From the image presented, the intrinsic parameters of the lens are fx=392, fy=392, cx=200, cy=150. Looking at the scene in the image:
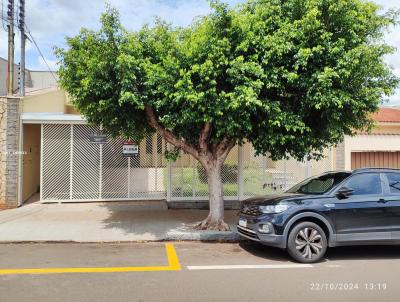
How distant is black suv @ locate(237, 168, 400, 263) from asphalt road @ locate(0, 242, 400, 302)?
0.38 metres

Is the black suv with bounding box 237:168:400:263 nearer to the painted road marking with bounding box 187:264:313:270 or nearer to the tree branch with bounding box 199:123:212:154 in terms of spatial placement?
the painted road marking with bounding box 187:264:313:270

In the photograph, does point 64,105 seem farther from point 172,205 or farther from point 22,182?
point 172,205

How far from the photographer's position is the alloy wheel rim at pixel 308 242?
22.6ft

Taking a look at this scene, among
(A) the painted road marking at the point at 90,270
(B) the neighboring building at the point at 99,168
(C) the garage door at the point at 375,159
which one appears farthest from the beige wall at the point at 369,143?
(A) the painted road marking at the point at 90,270

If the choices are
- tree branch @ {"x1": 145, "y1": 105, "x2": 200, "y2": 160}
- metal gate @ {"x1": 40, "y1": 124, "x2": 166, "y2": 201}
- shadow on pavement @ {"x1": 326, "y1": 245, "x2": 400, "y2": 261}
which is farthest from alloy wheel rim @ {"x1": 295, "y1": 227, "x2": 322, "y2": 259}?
metal gate @ {"x1": 40, "y1": 124, "x2": 166, "y2": 201}

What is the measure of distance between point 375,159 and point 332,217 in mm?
8928

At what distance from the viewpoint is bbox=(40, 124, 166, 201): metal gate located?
12.9m

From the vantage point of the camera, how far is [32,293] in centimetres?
517

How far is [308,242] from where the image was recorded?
6910 millimetres

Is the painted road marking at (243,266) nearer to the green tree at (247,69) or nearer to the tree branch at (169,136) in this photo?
the green tree at (247,69)

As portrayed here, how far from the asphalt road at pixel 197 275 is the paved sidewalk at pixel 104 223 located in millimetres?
556

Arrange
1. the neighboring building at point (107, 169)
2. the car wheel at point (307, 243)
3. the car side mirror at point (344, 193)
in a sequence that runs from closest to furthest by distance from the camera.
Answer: the car wheel at point (307, 243) < the car side mirror at point (344, 193) < the neighboring building at point (107, 169)

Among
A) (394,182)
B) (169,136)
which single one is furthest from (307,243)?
(169,136)

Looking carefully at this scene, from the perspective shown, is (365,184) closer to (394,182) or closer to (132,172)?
(394,182)
